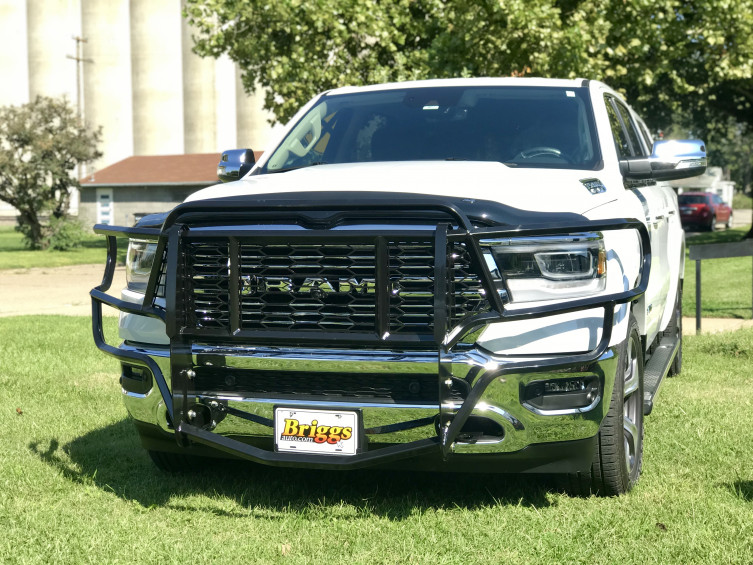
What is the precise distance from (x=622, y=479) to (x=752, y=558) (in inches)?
32.2

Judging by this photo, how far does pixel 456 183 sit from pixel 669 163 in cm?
158

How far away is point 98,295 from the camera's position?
15.4ft

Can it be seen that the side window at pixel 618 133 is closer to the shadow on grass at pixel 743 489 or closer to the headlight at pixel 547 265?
the headlight at pixel 547 265

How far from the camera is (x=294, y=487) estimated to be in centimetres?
502

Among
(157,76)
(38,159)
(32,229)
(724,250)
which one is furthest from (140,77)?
(724,250)

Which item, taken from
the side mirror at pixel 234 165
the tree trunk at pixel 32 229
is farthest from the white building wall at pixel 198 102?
the side mirror at pixel 234 165

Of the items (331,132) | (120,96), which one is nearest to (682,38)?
(331,132)

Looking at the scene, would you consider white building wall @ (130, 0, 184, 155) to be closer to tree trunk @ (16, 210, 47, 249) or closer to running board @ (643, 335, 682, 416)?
tree trunk @ (16, 210, 47, 249)

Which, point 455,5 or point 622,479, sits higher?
point 455,5

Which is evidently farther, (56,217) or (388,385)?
(56,217)

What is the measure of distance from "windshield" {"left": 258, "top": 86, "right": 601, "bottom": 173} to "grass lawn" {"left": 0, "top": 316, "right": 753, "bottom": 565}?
1.67m

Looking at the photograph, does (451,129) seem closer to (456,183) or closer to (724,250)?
(456,183)

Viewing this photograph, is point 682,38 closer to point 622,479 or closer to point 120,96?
point 622,479

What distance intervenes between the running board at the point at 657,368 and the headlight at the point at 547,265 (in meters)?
1.30
